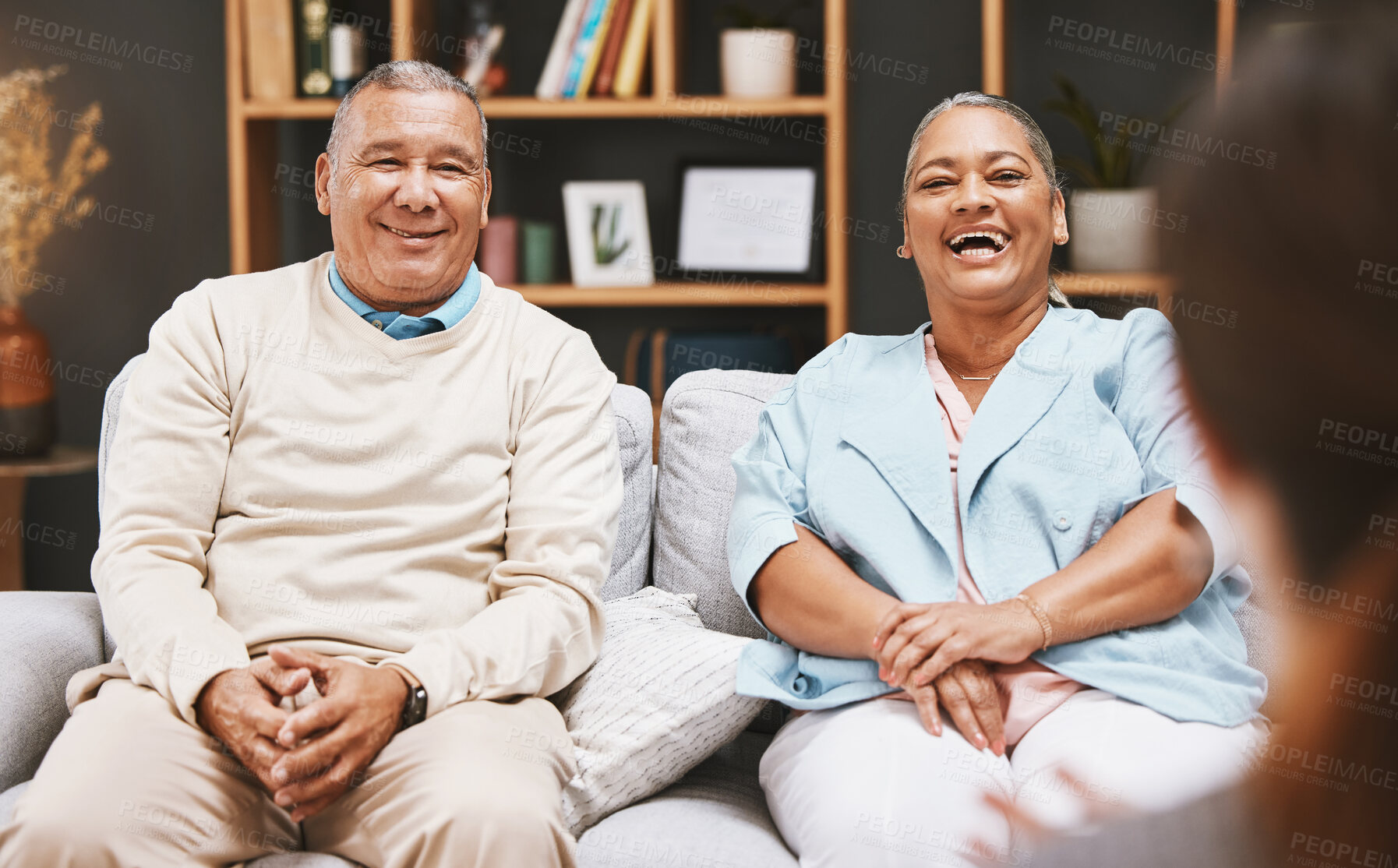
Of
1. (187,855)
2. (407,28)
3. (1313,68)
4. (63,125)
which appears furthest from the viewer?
(63,125)

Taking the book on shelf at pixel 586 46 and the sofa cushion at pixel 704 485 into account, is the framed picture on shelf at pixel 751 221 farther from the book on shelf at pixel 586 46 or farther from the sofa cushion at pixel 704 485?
the sofa cushion at pixel 704 485

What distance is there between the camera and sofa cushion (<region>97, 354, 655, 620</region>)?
1.74 meters

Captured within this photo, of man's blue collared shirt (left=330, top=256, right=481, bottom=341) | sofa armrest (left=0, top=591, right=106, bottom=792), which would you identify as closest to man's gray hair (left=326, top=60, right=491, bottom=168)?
man's blue collared shirt (left=330, top=256, right=481, bottom=341)

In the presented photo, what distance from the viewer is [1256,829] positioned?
437 mm

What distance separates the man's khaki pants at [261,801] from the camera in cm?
116

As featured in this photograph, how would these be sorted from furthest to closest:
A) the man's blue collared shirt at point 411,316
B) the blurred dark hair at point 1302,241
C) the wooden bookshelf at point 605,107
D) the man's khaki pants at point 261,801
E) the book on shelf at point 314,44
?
1. the book on shelf at point 314,44
2. the wooden bookshelf at point 605,107
3. the man's blue collared shirt at point 411,316
4. the man's khaki pants at point 261,801
5. the blurred dark hair at point 1302,241

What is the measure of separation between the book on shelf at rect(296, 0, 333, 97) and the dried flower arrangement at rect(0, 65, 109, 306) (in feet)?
2.19

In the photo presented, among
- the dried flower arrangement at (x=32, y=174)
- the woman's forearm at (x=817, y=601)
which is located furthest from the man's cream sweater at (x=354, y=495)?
the dried flower arrangement at (x=32, y=174)

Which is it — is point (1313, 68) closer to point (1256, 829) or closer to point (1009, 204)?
point (1256, 829)

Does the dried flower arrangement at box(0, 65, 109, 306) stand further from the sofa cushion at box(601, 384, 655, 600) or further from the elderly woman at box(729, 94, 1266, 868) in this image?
the elderly woman at box(729, 94, 1266, 868)

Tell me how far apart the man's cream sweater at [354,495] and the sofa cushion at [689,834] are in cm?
20

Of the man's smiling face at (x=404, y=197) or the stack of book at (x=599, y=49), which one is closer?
the man's smiling face at (x=404, y=197)

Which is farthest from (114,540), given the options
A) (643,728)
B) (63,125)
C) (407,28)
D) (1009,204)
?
(63,125)

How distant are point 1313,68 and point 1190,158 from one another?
0.04 m
